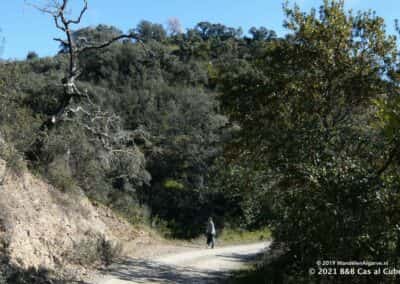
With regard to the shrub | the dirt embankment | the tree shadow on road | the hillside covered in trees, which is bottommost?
the tree shadow on road

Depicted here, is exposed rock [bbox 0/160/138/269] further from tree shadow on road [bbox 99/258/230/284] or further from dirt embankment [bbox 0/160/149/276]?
tree shadow on road [bbox 99/258/230/284]

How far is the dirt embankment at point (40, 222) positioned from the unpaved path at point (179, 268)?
1501 mm

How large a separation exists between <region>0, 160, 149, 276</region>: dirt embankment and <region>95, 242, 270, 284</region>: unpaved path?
4.93ft

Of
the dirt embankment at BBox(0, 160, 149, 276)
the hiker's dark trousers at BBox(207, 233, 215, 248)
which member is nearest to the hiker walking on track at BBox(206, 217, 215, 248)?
the hiker's dark trousers at BBox(207, 233, 215, 248)

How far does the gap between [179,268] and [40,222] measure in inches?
176

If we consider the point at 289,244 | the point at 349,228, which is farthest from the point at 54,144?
the point at 349,228

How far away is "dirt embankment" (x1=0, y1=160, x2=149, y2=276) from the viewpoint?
1151 cm

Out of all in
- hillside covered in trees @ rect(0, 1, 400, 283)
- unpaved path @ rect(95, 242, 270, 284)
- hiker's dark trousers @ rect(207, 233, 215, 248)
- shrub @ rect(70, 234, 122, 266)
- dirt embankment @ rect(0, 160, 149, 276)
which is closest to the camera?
hillside covered in trees @ rect(0, 1, 400, 283)

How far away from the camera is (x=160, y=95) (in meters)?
38.9

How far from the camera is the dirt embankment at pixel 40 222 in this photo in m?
11.5

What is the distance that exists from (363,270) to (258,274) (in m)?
5.86

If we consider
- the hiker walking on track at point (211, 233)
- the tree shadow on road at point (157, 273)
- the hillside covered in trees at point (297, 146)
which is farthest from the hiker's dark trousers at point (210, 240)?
the tree shadow on road at point (157, 273)

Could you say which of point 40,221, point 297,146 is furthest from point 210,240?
point 297,146

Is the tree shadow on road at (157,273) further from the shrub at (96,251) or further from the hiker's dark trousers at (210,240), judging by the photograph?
the hiker's dark trousers at (210,240)
